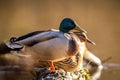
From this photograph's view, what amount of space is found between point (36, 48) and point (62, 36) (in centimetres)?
17

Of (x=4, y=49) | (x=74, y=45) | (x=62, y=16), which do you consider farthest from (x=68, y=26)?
(x=62, y=16)

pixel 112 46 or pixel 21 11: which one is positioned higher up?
pixel 21 11

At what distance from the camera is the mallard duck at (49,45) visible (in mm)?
3641

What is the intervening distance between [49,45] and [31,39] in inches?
4.5

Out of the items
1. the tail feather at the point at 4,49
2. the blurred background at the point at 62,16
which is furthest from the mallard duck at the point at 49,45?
the blurred background at the point at 62,16

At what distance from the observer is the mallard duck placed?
3.64m

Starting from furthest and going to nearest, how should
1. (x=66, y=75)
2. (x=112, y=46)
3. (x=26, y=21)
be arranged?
1. (x=26, y=21)
2. (x=112, y=46)
3. (x=66, y=75)

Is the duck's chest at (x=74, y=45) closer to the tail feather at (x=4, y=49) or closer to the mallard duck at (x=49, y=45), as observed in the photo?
the mallard duck at (x=49, y=45)

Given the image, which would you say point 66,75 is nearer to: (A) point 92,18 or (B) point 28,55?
(B) point 28,55

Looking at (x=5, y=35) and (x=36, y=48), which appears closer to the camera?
(x=36, y=48)

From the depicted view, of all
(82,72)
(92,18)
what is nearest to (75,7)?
(92,18)

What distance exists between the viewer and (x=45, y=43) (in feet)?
12.1

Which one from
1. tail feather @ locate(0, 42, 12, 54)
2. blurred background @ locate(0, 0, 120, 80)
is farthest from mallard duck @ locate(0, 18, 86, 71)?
blurred background @ locate(0, 0, 120, 80)

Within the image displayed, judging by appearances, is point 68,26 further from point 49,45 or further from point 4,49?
point 4,49
